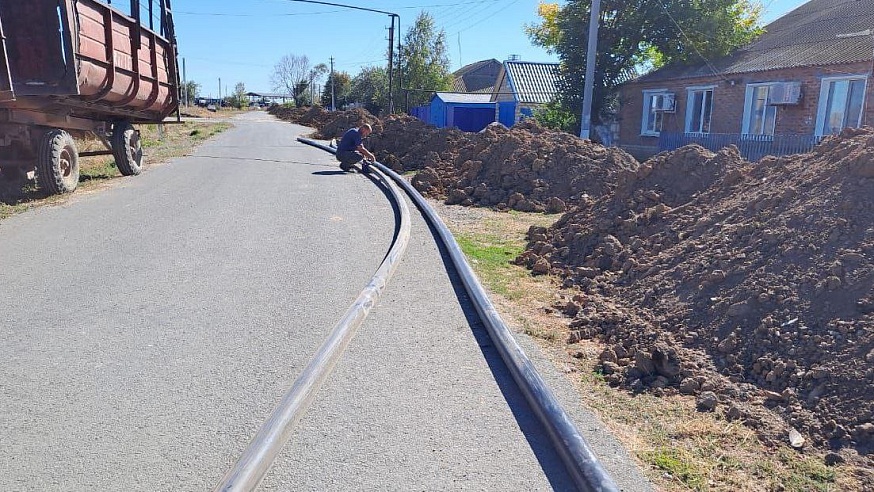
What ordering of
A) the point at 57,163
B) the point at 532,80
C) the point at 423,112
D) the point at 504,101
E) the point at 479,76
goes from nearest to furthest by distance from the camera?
the point at 57,163 < the point at 532,80 < the point at 504,101 < the point at 423,112 < the point at 479,76

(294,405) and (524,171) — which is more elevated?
(524,171)

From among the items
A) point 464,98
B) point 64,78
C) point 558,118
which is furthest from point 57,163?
point 464,98

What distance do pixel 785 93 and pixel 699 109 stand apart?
522 centimetres

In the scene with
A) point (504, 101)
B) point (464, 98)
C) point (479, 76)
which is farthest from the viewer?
point (479, 76)

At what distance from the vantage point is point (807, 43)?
22.2 m

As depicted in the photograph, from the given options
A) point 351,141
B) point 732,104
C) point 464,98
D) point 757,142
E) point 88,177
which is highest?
point 464,98

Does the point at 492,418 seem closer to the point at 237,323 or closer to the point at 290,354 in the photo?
the point at 290,354

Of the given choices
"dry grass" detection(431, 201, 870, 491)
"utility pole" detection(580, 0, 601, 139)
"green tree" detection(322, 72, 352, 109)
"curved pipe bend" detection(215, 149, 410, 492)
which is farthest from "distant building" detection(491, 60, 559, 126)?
"green tree" detection(322, 72, 352, 109)

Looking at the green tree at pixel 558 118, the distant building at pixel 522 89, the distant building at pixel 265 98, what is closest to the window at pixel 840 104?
the green tree at pixel 558 118

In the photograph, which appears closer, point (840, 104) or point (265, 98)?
point (840, 104)

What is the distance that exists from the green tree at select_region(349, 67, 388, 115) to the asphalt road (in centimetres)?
4764

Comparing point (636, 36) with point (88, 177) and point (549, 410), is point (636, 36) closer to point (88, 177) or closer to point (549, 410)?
point (88, 177)

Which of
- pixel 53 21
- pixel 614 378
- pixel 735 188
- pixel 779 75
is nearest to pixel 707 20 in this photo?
pixel 779 75

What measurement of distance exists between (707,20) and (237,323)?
2712cm
